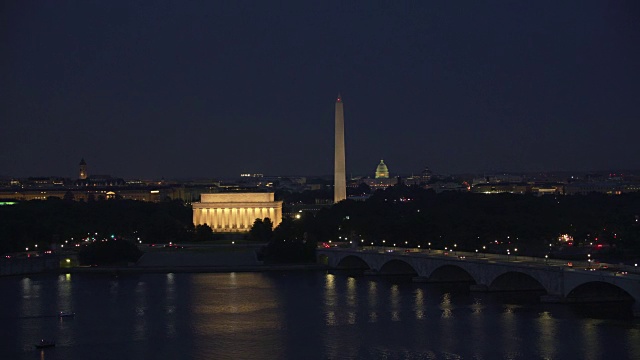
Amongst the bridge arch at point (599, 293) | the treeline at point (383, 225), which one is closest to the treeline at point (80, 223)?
the treeline at point (383, 225)

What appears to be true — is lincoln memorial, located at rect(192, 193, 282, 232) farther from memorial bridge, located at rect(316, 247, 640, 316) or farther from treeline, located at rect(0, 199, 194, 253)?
memorial bridge, located at rect(316, 247, 640, 316)

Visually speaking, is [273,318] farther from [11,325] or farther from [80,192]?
[80,192]

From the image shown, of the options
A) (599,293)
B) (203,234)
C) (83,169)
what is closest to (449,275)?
(599,293)

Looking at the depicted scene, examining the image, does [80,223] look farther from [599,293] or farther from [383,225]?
[599,293]

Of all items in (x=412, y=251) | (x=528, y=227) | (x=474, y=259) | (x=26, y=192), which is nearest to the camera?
(x=474, y=259)

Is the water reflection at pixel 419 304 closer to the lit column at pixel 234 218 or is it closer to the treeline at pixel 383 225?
the treeline at pixel 383 225

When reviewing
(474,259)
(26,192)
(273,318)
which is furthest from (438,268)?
(26,192)

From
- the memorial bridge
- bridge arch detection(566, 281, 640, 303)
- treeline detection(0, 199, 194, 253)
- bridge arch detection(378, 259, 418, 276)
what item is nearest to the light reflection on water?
the memorial bridge
